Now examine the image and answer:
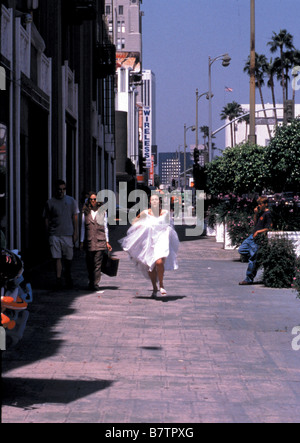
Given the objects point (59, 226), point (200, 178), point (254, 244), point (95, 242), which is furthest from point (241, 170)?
point (59, 226)

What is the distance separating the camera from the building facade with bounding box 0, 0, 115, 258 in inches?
596

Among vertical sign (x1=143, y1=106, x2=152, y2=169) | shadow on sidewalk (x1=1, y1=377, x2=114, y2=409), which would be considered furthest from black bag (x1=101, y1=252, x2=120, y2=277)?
vertical sign (x1=143, y1=106, x2=152, y2=169)

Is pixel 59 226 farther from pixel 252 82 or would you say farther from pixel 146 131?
pixel 146 131

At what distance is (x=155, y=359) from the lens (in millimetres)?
8188

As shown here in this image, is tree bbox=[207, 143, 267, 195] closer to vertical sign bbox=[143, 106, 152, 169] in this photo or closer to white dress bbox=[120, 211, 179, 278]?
white dress bbox=[120, 211, 179, 278]

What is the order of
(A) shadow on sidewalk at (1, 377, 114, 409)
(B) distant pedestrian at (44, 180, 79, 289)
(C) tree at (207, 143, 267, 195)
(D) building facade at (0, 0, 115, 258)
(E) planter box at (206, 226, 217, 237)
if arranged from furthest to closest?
(E) planter box at (206, 226, 217, 237) < (C) tree at (207, 143, 267, 195) < (D) building facade at (0, 0, 115, 258) < (B) distant pedestrian at (44, 180, 79, 289) < (A) shadow on sidewalk at (1, 377, 114, 409)

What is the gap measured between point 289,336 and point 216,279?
6737 millimetres

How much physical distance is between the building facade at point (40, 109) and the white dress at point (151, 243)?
2262mm

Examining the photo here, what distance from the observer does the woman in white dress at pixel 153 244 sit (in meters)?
13.3

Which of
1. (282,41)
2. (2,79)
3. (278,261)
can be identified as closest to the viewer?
(2,79)

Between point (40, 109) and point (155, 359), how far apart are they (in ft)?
40.1

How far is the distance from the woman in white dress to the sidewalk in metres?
0.52

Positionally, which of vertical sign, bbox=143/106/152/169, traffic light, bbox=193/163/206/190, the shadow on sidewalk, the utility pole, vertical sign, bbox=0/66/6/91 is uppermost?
vertical sign, bbox=143/106/152/169

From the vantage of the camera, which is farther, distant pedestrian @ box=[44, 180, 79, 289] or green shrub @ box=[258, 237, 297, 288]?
green shrub @ box=[258, 237, 297, 288]
